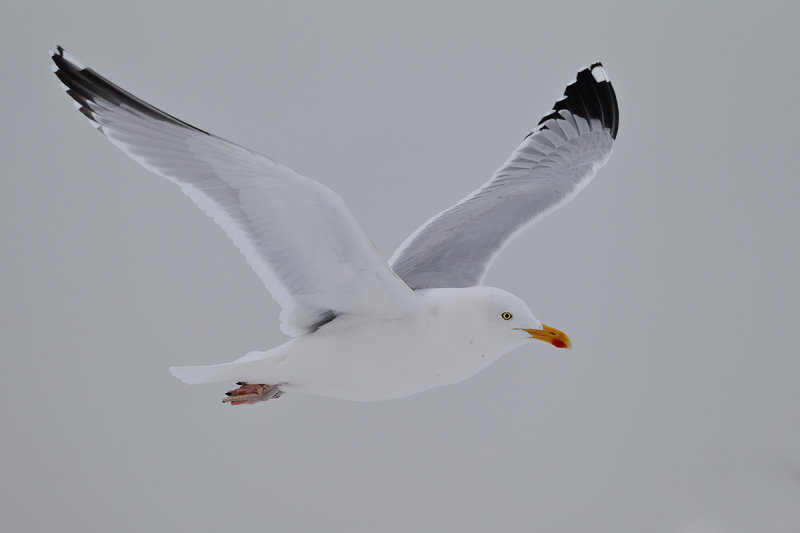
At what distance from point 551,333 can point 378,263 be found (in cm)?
55

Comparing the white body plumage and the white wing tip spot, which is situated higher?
the white wing tip spot

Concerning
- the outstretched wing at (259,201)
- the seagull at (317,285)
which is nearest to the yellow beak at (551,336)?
the seagull at (317,285)

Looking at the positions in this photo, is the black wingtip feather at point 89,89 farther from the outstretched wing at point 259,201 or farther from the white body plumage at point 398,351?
the white body plumage at point 398,351

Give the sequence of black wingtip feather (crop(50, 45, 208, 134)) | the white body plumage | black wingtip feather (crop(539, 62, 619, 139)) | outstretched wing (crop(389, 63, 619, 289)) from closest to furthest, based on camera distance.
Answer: black wingtip feather (crop(50, 45, 208, 134))
the white body plumage
outstretched wing (crop(389, 63, 619, 289))
black wingtip feather (crop(539, 62, 619, 139))

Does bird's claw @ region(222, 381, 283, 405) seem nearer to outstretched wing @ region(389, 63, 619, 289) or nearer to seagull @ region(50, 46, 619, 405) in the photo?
seagull @ region(50, 46, 619, 405)

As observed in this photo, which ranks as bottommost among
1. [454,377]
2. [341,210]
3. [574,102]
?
[454,377]

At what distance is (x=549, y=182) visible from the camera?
11.6 feet

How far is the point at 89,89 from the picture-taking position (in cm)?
220

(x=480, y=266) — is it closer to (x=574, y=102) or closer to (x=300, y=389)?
(x=300, y=389)

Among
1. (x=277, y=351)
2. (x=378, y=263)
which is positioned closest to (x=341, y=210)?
(x=378, y=263)

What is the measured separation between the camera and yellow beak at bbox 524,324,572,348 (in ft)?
8.25

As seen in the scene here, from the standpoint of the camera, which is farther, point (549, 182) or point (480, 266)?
point (549, 182)

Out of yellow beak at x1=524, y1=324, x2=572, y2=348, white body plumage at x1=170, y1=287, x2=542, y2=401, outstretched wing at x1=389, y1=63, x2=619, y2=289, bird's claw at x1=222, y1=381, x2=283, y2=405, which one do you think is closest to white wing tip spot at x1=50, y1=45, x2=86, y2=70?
white body plumage at x1=170, y1=287, x2=542, y2=401

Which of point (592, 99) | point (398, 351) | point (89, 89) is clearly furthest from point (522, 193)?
point (89, 89)
